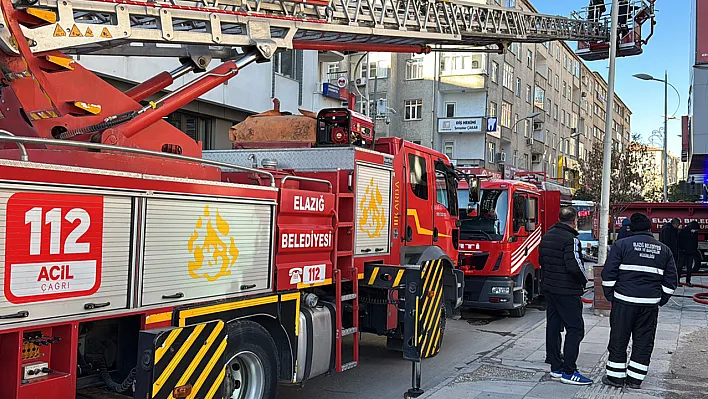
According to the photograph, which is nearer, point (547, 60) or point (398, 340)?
point (398, 340)

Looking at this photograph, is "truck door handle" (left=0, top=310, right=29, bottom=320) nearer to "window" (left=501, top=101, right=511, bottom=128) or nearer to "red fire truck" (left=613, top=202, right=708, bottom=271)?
"red fire truck" (left=613, top=202, right=708, bottom=271)

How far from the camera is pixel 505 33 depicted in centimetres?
1145

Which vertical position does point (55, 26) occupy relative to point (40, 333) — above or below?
above

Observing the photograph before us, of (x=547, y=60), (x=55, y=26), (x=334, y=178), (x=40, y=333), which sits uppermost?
(x=547, y=60)

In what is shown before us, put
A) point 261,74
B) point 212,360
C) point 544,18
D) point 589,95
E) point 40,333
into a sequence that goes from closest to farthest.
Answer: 1. point 40,333
2. point 212,360
3. point 544,18
4. point 261,74
5. point 589,95

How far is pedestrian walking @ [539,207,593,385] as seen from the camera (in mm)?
7262

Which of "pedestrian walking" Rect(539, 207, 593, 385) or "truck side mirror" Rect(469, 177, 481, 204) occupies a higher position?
"truck side mirror" Rect(469, 177, 481, 204)

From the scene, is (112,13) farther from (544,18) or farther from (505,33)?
(544,18)

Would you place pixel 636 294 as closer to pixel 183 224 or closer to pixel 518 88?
pixel 183 224

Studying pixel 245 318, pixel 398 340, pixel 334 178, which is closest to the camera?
pixel 245 318

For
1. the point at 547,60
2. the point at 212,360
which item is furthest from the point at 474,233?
the point at 547,60

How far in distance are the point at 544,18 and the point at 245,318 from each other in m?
10.6

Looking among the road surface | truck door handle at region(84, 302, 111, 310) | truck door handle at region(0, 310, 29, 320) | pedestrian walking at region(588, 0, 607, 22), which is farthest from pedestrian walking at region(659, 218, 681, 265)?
truck door handle at region(0, 310, 29, 320)

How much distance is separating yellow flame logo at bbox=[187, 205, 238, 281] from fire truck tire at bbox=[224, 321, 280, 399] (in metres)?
0.49
